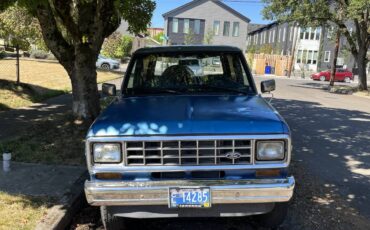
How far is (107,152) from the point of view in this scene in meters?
3.90

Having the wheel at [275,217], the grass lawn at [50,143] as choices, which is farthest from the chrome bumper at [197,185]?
the grass lawn at [50,143]

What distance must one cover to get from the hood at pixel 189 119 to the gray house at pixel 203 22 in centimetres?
5809

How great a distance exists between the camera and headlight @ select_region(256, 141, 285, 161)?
3.88 metres

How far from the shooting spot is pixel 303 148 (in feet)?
28.5

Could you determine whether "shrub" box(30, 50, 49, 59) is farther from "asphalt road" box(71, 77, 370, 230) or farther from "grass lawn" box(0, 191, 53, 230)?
"grass lawn" box(0, 191, 53, 230)

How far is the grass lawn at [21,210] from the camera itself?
14.2 feet

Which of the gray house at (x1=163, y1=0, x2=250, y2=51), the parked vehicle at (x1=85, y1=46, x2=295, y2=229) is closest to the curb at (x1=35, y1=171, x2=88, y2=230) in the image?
the parked vehicle at (x1=85, y1=46, x2=295, y2=229)

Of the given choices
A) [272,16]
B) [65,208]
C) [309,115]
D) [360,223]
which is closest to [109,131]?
[65,208]

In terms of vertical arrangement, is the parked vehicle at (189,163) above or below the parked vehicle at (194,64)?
below

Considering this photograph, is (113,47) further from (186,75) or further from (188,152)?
(188,152)

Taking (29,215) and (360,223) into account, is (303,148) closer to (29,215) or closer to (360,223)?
(360,223)

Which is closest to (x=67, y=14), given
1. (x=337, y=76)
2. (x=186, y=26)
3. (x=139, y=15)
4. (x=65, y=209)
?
(x=139, y=15)

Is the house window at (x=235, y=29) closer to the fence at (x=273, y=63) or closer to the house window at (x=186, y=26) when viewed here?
the house window at (x=186, y=26)

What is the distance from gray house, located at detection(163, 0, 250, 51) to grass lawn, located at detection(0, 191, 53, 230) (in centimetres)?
5793
